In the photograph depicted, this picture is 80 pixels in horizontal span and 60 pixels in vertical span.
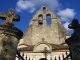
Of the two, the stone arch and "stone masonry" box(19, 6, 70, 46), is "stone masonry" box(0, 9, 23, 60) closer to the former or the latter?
the stone arch

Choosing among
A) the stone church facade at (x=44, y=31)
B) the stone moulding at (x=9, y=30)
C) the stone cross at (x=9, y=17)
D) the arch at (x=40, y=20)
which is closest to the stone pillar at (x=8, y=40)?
the stone moulding at (x=9, y=30)

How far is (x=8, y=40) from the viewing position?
13.3ft

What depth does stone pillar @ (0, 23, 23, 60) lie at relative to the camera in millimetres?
3884

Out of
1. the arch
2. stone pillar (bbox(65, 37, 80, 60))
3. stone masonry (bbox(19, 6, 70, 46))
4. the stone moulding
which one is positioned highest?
the arch

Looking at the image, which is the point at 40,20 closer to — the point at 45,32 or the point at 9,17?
the point at 45,32

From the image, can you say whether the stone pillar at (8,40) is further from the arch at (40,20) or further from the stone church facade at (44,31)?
the arch at (40,20)

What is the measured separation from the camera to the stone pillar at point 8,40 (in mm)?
3884

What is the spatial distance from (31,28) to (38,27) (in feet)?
3.92

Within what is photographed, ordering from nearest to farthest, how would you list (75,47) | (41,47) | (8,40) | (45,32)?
1. (8,40)
2. (75,47)
3. (41,47)
4. (45,32)

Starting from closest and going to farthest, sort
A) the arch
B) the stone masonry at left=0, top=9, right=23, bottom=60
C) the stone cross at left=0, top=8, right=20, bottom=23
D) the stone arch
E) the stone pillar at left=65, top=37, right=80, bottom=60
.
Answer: the stone masonry at left=0, top=9, right=23, bottom=60
the stone pillar at left=65, top=37, right=80, bottom=60
the stone cross at left=0, top=8, right=20, bottom=23
the stone arch
the arch

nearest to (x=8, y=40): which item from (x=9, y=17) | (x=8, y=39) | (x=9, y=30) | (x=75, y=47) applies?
(x=8, y=39)

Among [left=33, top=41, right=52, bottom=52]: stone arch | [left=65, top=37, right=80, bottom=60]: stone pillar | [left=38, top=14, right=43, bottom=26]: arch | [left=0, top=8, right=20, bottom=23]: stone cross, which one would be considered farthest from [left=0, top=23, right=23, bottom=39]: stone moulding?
[left=38, top=14, right=43, bottom=26]: arch

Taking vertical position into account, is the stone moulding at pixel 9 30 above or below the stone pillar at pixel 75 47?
above

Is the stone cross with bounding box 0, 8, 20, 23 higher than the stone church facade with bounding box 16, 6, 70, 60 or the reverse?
the reverse
